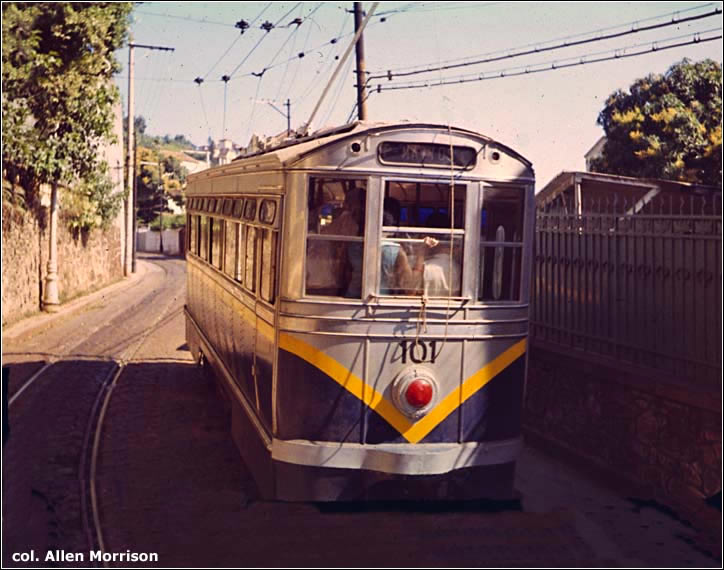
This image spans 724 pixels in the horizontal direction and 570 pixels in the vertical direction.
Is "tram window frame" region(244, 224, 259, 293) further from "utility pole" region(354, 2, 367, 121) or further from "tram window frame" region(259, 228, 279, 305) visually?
"utility pole" region(354, 2, 367, 121)

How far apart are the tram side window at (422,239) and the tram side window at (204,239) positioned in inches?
201

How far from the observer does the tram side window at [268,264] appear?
7.12 metres

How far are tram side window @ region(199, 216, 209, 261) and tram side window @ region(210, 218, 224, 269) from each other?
0.55m

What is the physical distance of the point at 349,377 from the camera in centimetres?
682

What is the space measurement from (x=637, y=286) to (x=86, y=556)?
5.27 meters

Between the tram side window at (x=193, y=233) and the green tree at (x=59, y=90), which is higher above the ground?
the green tree at (x=59, y=90)

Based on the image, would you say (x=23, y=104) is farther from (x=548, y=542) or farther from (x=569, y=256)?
(x=548, y=542)

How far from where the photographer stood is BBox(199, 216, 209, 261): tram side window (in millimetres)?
11555

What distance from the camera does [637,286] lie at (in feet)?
27.5

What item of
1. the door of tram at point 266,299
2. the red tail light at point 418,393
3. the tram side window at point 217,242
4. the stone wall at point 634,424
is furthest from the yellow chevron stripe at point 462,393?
the tram side window at point 217,242

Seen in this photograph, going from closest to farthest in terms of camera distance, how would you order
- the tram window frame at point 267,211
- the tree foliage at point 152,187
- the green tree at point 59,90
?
the tram window frame at point 267,211 < the green tree at point 59,90 < the tree foliage at point 152,187

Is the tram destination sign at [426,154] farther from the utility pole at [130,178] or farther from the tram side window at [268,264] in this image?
the utility pole at [130,178]

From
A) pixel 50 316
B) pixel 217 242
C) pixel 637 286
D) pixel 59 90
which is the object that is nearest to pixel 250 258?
pixel 217 242

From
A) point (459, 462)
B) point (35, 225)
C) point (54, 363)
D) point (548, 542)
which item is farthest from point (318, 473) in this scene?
point (35, 225)
